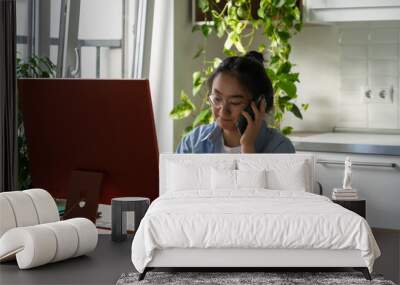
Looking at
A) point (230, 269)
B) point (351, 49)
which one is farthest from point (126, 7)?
point (230, 269)

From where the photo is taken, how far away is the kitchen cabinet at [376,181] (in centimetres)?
561

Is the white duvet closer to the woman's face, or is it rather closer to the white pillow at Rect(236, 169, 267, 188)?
the white pillow at Rect(236, 169, 267, 188)

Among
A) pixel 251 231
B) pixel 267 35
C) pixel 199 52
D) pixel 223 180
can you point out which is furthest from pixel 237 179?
pixel 199 52

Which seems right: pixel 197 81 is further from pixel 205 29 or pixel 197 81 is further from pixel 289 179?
pixel 289 179

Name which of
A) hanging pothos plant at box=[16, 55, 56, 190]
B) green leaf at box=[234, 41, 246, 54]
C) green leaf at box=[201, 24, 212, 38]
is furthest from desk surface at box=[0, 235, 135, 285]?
green leaf at box=[201, 24, 212, 38]

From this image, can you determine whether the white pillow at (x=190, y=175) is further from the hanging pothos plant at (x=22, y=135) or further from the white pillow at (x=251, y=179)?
the hanging pothos plant at (x=22, y=135)

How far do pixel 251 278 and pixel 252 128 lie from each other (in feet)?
3.94

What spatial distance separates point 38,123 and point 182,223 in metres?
1.30

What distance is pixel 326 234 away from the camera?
11.5 feet

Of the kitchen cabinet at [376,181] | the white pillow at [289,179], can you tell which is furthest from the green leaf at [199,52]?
the white pillow at [289,179]

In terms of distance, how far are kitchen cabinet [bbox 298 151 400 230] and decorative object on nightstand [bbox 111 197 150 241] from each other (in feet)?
6.17

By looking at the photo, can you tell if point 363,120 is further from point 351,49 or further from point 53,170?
point 53,170

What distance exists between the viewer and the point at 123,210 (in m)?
4.29

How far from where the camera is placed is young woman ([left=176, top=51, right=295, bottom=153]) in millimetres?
4566
